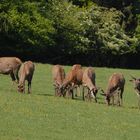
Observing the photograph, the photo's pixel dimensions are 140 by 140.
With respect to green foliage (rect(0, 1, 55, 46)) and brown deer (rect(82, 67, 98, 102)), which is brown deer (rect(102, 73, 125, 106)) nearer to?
brown deer (rect(82, 67, 98, 102))

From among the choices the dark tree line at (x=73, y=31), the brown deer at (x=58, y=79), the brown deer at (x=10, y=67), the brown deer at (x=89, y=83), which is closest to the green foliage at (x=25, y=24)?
the dark tree line at (x=73, y=31)

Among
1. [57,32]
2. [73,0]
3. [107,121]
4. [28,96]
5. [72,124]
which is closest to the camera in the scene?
[72,124]

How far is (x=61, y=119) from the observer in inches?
785

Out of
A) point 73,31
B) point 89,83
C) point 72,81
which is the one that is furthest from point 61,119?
point 73,31

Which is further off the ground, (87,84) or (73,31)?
(73,31)

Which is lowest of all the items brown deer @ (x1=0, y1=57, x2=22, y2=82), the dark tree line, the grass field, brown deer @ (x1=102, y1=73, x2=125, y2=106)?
the grass field

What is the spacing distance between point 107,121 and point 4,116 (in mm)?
3516

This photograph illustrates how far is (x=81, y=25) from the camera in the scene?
180 feet

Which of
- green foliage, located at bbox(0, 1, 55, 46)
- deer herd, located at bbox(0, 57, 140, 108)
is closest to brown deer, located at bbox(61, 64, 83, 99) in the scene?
deer herd, located at bbox(0, 57, 140, 108)

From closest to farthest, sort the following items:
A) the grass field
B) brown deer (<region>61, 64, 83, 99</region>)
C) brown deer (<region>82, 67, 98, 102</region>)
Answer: the grass field, brown deer (<region>82, 67, 98, 102</region>), brown deer (<region>61, 64, 83, 99</region>)

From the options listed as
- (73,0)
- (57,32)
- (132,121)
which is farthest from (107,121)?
(73,0)

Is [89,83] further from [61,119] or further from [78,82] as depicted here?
[61,119]

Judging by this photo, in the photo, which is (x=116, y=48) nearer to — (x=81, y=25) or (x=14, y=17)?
(x=81, y=25)

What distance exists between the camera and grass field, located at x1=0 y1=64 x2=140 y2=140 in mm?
17219
